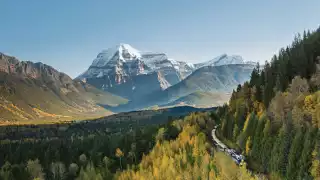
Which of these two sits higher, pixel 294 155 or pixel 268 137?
pixel 268 137

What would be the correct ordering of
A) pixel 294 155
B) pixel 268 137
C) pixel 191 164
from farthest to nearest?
pixel 191 164 < pixel 268 137 < pixel 294 155

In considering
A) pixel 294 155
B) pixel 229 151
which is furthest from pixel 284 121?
pixel 229 151

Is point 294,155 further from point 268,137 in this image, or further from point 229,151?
point 229,151

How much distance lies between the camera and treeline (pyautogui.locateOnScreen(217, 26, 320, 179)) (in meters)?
103

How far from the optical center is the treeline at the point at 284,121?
337ft

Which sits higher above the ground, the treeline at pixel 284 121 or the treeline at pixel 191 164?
the treeline at pixel 284 121

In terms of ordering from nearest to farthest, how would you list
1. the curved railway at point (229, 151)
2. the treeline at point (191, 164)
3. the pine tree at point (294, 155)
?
the pine tree at point (294, 155) < the treeline at point (191, 164) < the curved railway at point (229, 151)

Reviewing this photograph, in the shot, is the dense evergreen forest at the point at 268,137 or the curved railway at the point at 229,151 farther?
the curved railway at the point at 229,151

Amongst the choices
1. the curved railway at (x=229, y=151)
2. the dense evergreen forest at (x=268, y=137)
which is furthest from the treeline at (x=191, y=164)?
the curved railway at (x=229, y=151)

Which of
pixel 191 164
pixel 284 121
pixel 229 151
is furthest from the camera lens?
pixel 229 151

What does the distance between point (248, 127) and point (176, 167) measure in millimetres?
36106

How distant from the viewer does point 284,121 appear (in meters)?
121

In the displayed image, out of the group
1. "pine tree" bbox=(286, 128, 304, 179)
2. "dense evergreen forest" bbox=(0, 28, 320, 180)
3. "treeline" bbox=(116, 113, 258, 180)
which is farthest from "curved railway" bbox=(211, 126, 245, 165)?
"pine tree" bbox=(286, 128, 304, 179)

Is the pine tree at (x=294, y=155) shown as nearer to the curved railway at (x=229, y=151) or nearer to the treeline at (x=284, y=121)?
the treeline at (x=284, y=121)
